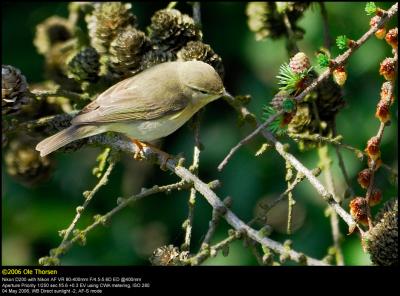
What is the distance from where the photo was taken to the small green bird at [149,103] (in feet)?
9.41

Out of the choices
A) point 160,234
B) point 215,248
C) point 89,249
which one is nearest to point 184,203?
point 160,234

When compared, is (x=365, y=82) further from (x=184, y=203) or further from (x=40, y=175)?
(x=40, y=175)

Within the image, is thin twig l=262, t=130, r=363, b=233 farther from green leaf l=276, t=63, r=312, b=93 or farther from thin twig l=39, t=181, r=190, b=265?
thin twig l=39, t=181, r=190, b=265

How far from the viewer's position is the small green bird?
2.87m

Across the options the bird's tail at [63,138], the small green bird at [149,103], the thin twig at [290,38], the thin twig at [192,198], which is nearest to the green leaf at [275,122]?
the thin twig at [192,198]

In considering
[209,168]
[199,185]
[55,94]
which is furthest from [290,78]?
[209,168]

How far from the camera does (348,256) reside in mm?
3383

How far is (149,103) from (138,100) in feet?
0.21

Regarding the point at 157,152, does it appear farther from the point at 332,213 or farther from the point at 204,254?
the point at 204,254

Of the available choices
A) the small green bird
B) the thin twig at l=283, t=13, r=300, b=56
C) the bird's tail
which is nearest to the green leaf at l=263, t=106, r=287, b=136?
the small green bird

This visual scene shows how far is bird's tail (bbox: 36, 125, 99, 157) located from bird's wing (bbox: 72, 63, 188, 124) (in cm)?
3

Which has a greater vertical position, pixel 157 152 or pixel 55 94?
pixel 55 94

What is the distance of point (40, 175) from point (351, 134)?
1.56 meters

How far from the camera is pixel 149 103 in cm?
312
